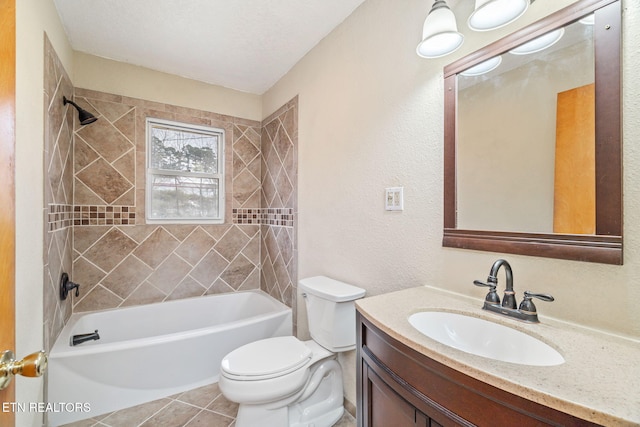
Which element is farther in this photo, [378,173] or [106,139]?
[106,139]

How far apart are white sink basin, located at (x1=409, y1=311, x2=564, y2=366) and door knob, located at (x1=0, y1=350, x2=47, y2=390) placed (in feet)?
3.06

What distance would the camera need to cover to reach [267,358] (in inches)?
60.0

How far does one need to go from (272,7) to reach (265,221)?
1.90 m

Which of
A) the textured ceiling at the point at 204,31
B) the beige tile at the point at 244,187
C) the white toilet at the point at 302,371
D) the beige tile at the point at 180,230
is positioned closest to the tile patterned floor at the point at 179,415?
the white toilet at the point at 302,371

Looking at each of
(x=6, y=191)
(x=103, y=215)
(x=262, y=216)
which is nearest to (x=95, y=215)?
(x=103, y=215)

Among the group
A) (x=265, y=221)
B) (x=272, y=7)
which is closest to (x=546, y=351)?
(x=272, y=7)

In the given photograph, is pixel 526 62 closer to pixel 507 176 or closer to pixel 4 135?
pixel 507 176

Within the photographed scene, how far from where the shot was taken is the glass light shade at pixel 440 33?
105 cm

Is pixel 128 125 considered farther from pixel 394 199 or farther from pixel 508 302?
pixel 508 302

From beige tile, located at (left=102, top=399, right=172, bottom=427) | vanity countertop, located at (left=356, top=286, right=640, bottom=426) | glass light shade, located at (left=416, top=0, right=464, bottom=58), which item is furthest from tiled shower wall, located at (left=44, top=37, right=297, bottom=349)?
Result: vanity countertop, located at (left=356, top=286, right=640, bottom=426)

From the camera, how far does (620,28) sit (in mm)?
789

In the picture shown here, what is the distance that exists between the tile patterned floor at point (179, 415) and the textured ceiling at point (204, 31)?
2604mm

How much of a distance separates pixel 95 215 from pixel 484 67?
2899 mm

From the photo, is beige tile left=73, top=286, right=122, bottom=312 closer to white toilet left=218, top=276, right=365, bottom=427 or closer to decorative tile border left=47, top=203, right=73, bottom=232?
decorative tile border left=47, top=203, right=73, bottom=232
